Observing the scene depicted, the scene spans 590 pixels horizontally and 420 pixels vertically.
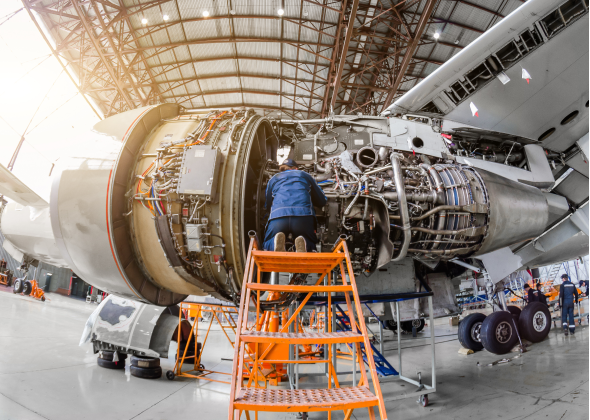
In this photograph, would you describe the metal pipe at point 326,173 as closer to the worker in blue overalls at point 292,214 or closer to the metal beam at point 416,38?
the worker in blue overalls at point 292,214

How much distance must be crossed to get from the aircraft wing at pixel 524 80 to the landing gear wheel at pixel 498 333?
4343mm

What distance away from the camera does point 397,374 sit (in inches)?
240

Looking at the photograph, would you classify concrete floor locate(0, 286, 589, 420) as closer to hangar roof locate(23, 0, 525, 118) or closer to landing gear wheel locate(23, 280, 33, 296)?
landing gear wheel locate(23, 280, 33, 296)

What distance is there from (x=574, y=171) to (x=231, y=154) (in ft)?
16.7

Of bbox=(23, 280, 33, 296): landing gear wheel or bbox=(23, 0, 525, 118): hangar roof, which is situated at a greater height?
bbox=(23, 0, 525, 118): hangar roof

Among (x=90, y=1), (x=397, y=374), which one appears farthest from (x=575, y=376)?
(x=90, y=1)

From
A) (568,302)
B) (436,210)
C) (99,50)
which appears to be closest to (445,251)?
(436,210)

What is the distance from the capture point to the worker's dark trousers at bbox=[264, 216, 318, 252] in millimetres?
3527

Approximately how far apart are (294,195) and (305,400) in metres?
2.02

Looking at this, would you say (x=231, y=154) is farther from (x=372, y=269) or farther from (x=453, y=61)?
(x=453, y=61)

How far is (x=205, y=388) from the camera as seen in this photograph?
6.25m

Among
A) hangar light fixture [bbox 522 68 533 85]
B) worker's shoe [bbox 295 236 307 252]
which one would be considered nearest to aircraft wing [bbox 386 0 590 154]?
hangar light fixture [bbox 522 68 533 85]

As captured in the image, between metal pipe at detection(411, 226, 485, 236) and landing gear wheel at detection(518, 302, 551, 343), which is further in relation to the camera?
landing gear wheel at detection(518, 302, 551, 343)

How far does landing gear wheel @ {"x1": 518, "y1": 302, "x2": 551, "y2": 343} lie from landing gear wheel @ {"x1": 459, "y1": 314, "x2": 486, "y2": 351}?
3.03 feet
